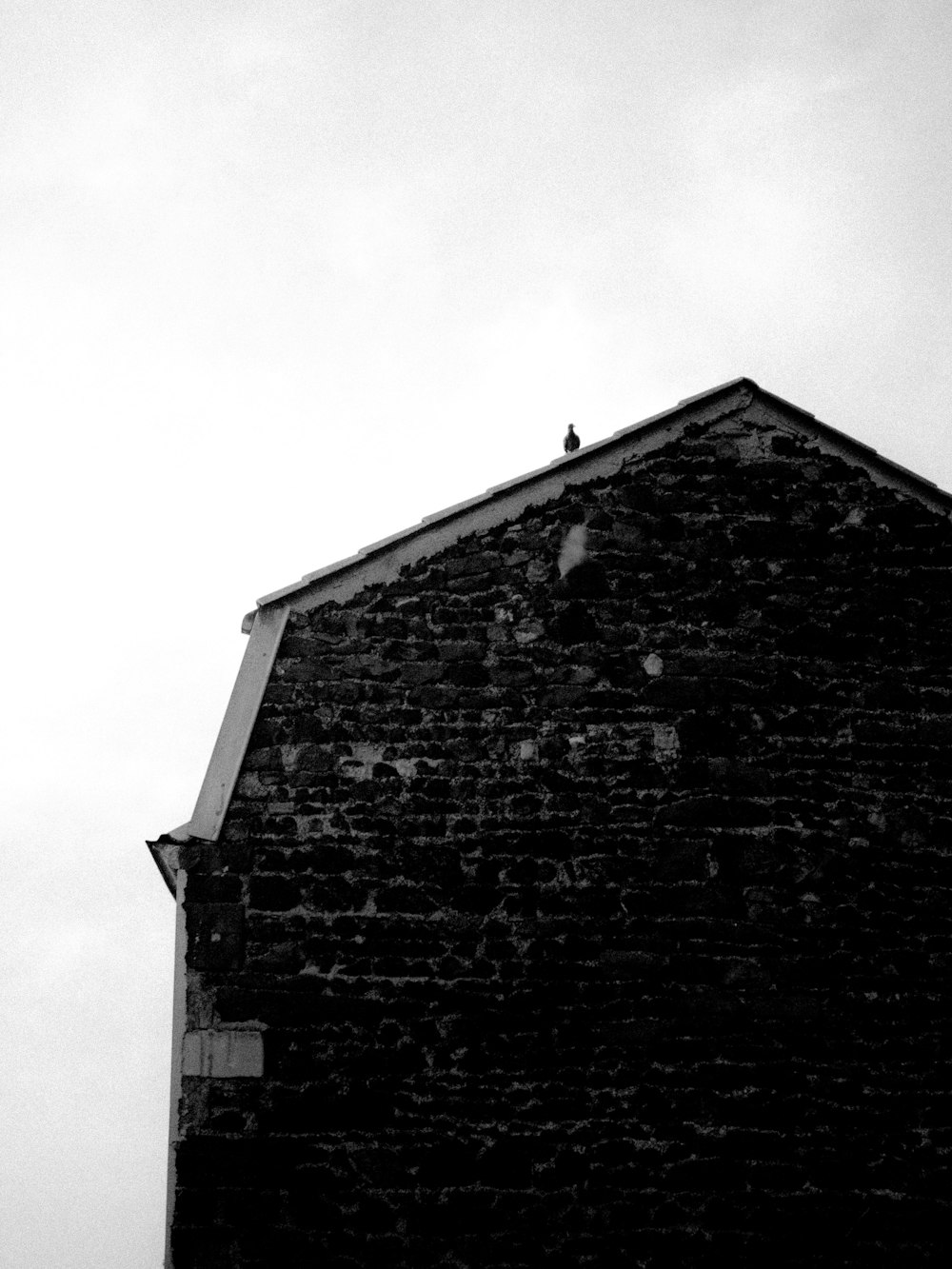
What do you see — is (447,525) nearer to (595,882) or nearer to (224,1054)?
(595,882)

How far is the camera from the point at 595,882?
284 inches

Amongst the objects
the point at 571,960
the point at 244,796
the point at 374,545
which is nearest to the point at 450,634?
Result: the point at 374,545

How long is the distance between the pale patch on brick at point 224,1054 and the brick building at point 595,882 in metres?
0.02

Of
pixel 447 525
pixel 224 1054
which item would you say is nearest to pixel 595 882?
pixel 224 1054

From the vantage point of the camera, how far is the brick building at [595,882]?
671 cm

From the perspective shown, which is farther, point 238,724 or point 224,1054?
point 238,724

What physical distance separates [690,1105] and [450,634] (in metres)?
2.86

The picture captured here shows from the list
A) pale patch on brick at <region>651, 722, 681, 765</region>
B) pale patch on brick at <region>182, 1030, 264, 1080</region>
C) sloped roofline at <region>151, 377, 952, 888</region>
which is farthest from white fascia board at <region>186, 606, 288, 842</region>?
pale patch on brick at <region>651, 722, 681, 765</region>

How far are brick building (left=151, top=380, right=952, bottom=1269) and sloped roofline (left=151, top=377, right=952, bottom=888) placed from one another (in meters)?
0.02

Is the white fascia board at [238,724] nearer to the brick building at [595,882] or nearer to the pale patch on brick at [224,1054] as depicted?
the brick building at [595,882]

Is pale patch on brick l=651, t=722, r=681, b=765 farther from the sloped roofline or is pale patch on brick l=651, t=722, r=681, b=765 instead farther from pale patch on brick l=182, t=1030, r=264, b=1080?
pale patch on brick l=182, t=1030, r=264, b=1080

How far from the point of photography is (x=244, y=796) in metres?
7.31

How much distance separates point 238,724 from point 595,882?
2.17 metres

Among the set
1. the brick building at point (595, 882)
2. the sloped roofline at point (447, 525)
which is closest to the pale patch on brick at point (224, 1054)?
the brick building at point (595, 882)
